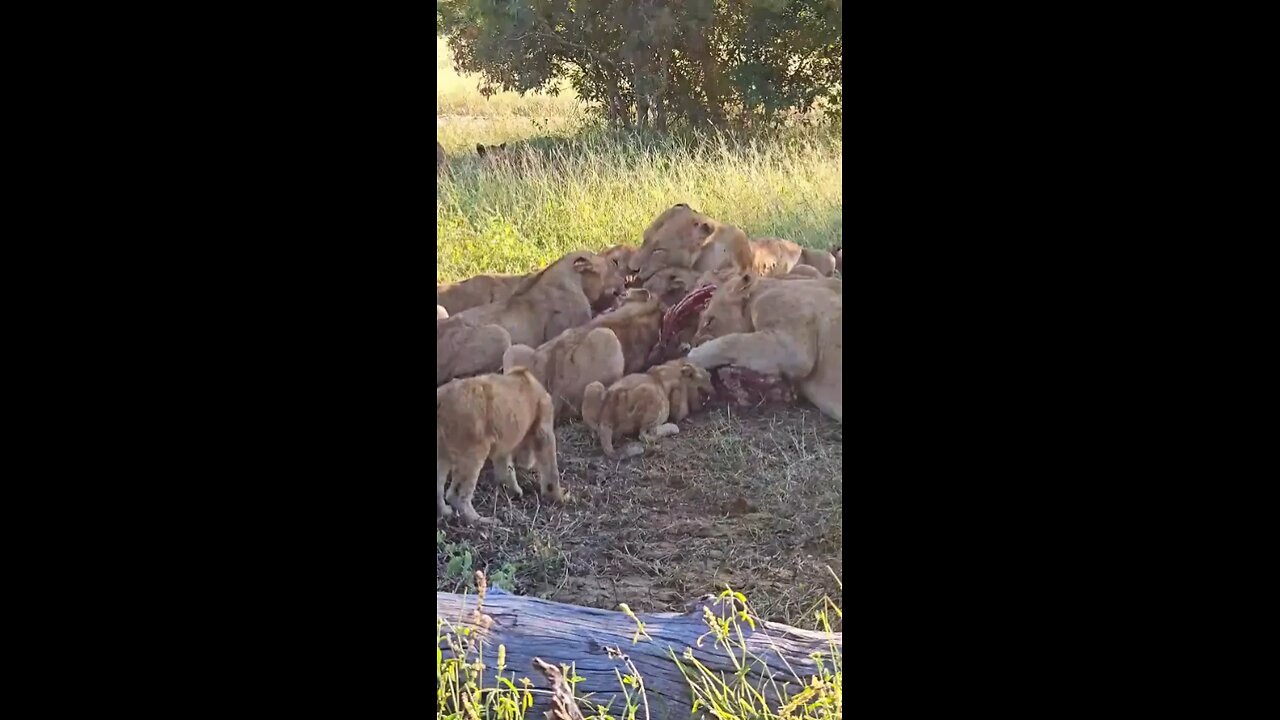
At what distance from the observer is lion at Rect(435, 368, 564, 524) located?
9.84 feet

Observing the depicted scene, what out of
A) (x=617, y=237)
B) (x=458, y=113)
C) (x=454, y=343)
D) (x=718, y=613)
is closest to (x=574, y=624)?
(x=718, y=613)

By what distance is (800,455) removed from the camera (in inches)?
120

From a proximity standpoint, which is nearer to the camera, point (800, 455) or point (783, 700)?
point (783, 700)

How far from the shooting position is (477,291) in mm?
3346

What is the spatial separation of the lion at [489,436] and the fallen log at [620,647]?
25cm

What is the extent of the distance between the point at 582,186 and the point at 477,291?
36cm

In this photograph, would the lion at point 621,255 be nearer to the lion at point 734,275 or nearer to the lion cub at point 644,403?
the lion at point 734,275

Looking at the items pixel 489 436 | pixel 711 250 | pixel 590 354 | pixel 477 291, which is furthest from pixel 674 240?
pixel 489 436

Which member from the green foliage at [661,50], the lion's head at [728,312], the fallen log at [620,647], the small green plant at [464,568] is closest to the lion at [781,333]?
the lion's head at [728,312]

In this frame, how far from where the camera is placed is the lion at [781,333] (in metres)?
3.09

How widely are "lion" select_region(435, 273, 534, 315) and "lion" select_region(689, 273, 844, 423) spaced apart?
47 cm

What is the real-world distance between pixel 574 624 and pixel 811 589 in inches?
19.5

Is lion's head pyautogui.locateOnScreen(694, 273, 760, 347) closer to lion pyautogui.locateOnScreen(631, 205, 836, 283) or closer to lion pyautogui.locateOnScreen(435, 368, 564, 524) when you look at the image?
lion pyautogui.locateOnScreen(631, 205, 836, 283)
